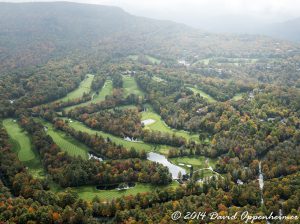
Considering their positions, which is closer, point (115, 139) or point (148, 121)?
point (115, 139)

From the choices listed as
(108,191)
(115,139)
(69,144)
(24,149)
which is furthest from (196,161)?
(24,149)

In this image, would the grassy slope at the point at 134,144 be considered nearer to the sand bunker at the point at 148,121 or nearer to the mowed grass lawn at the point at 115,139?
the mowed grass lawn at the point at 115,139

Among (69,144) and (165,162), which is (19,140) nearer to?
(69,144)

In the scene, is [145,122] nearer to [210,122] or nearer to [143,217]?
[210,122]

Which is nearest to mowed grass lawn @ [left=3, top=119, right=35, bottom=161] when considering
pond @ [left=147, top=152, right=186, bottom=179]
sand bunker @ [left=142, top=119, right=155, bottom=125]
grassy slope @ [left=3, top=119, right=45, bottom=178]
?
grassy slope @ [left=3, top=119, right=45, bottom=178]

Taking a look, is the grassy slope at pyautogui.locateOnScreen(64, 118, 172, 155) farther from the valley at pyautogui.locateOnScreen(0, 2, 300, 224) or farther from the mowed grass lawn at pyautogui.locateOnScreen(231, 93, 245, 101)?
the mowed grass lawn at pyautogui.locateOnScreen(231, 93, 245, 101)

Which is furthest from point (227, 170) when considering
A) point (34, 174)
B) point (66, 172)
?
point (34, 174)
